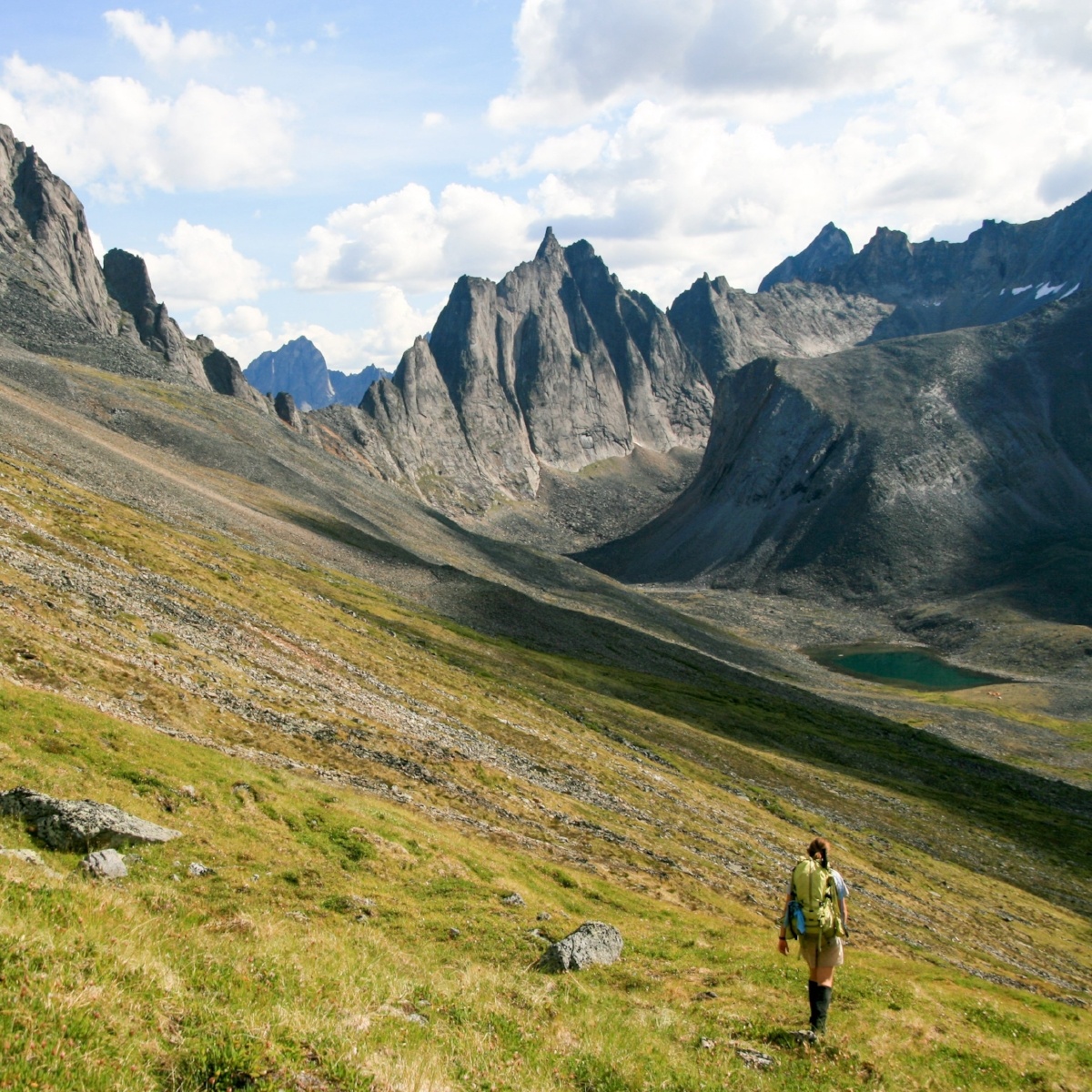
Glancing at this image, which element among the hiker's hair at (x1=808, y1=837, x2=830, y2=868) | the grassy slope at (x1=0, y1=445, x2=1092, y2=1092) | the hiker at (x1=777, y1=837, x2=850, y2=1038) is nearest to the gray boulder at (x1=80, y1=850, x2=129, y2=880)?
the grassy slope at (x1=0, y1=445, x2=1092, y2=1092)

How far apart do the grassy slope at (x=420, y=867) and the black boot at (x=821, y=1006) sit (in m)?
0.43

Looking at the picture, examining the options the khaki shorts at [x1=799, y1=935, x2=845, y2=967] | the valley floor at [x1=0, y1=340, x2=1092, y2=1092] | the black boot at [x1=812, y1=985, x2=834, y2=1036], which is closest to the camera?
the valley floor at [x1=0, y1=340, x2=1092, y2=1092]

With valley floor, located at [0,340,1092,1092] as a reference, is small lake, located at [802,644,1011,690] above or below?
above

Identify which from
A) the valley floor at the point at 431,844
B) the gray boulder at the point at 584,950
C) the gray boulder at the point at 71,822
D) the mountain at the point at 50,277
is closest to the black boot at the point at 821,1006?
the valley floor at the point at 431,844

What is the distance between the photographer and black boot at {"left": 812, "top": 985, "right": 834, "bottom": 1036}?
61.6ft

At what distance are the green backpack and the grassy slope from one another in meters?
2.32

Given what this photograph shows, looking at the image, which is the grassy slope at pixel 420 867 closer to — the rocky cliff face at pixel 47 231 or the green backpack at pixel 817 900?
the green backpack at pixel 817 900

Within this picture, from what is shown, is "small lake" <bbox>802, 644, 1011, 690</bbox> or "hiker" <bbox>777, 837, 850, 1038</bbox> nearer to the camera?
"hiker" <bbox>777, 837, 850, 1038</bbox>

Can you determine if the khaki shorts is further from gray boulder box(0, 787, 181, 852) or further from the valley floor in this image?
gray boulder box(0, 787, 181, 852)

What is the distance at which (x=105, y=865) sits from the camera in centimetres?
1966

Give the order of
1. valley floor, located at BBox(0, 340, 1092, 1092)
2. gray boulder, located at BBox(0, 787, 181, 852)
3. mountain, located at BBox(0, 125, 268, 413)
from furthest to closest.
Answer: mountain, located at BBox(0, 125, 268, 413)
gray boulder, located at BBox(0, 787, 181, 852)
valley floor, located at BBox(0, 340, 1092, 1092)

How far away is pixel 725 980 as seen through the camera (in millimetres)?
22672

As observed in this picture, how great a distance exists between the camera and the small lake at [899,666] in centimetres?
15375

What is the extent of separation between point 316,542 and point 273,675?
188 ft
